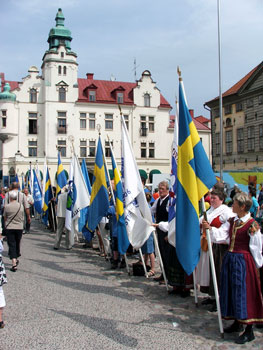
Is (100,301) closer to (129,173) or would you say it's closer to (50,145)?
(129,173)

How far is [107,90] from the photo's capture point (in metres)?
54.3

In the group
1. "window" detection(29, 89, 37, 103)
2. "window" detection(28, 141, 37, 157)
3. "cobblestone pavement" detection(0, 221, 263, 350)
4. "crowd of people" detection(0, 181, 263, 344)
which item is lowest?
"cobblestone pavement" detection(0, 221, 263, 350)

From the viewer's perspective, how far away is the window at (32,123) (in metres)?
50.0

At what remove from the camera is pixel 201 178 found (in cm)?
589

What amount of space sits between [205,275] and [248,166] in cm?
3830

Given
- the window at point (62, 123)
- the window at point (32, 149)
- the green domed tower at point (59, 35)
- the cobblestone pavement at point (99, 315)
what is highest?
the green domed tower at point (59, 35)

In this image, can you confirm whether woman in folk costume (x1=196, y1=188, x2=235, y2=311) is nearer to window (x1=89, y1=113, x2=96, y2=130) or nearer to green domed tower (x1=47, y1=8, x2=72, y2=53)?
window (x1=89, y1=113, x2=96, y2=130)

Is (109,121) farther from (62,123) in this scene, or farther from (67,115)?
(62,123)

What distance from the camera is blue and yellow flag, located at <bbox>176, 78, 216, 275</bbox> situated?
5.67 metres

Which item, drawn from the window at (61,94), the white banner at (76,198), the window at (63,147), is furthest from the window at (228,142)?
the white banner at (76,198)

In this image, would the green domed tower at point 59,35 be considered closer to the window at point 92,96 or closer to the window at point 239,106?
the window at point 92,96

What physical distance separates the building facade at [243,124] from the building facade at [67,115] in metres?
9.20

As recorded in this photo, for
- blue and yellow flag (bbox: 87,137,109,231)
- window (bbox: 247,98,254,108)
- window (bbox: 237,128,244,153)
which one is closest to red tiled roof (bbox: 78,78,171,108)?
window (bbox: 237,128,244,153)

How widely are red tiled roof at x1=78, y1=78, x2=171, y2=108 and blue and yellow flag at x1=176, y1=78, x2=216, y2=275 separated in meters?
46.6
